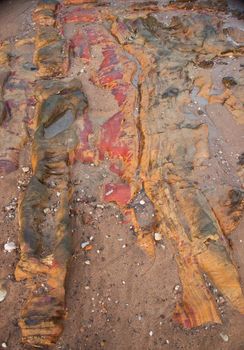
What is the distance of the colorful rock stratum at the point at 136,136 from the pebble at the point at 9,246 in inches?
8.4

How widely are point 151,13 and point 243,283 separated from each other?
5164mm

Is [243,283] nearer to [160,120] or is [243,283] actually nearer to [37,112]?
[160,120]

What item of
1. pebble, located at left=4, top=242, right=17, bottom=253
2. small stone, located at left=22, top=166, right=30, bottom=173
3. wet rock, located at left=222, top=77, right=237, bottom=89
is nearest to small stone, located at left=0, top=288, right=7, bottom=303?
pebble, located at left=4, top=242, right=17, bottom=253

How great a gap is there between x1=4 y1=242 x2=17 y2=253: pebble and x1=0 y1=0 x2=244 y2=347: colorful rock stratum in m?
0.21

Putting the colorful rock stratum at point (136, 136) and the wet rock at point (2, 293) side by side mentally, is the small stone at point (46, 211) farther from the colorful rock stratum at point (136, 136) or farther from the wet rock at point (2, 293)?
the wet rock at point (2, 293)

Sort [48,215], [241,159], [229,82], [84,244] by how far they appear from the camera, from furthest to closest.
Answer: [229,82] → [241,159] → [48,215] → [84,244]

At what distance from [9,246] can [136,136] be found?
6.55 feet

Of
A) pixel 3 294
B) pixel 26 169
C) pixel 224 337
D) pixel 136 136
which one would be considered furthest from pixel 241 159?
pixel 3 294

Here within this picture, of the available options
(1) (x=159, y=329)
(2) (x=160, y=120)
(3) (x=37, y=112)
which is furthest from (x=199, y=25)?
(1) (x=159, y=329)

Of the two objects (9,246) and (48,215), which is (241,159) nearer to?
(48,215)

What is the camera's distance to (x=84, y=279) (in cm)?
389

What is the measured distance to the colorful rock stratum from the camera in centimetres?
382

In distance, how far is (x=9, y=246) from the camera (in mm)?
4137

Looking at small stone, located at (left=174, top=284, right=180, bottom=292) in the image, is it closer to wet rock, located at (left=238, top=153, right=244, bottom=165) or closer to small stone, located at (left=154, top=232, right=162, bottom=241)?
small stone, located at (left=154, top=232, right=162, bottom=241)
